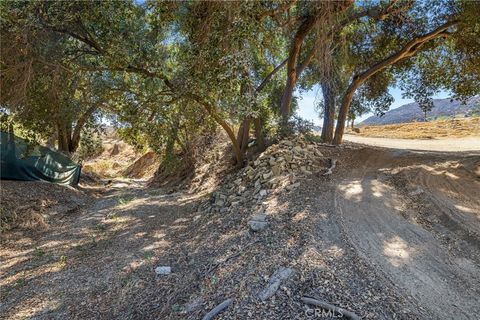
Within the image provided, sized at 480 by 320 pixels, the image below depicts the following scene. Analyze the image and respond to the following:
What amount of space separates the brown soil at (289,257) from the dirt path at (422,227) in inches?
0.7

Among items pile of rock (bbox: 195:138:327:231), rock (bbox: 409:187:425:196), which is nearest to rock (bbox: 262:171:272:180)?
pile of rock (bbox: 195:138:327:231)

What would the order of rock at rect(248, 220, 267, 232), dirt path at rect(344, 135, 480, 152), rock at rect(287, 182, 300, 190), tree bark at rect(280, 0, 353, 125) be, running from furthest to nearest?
dirt path at rect(344, 135, 480, 152)
tree bark at rect(280, 0, 353, 125)
rock at rect(287, 182, 300, 190)
rock at rect(248, 220, 267, 232)

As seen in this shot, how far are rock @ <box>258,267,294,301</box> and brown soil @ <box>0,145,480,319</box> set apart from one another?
59 mm

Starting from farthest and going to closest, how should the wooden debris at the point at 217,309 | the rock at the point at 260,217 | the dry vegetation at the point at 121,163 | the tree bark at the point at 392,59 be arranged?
the dry vegetation at the point at 121,163
the tree bark at the point at 392,59
the rock at the point at 260,217
the wooden debris at the point at 217,309

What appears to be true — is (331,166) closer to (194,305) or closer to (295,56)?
(295,56)

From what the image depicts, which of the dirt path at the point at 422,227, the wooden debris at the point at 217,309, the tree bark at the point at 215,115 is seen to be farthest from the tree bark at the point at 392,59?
the wooden debris at the point at 217,309

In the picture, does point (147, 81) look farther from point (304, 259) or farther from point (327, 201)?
point (304, 259)

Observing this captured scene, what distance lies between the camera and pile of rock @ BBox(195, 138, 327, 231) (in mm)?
6223

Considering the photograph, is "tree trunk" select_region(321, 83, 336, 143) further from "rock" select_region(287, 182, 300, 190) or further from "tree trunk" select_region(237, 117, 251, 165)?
"rock" select_region(287, 182, 300, 190)

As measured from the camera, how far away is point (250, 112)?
18.5ft

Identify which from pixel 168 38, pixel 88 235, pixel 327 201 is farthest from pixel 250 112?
pixel 88 235

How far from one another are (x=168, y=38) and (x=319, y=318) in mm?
6252

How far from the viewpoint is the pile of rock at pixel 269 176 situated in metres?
6.22

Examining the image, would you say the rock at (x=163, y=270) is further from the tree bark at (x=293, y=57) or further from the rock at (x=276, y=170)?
the tree bark at (x=293, y=57)
